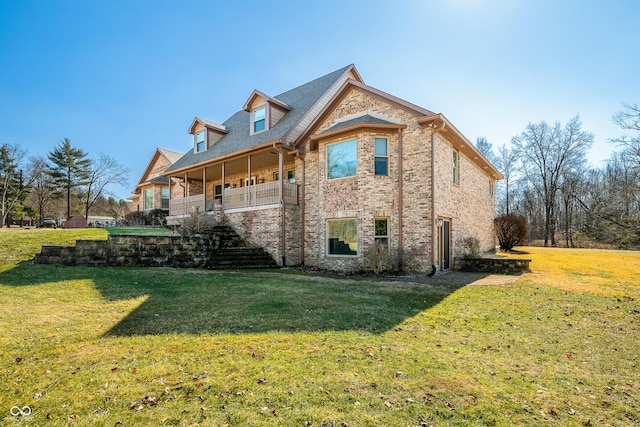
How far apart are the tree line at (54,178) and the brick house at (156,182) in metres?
14.8

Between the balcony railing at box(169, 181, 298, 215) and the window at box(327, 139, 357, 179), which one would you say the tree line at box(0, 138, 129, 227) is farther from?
the window at box(327, 139, 357, 179)

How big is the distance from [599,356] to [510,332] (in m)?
1.16

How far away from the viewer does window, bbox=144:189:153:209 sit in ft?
90.7

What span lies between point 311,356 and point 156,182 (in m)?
26.6

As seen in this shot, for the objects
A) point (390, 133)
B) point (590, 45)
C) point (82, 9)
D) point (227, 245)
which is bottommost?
point (227, 245)

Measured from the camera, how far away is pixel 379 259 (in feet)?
37.4

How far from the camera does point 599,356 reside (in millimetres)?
4320

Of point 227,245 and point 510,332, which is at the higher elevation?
point 227,245

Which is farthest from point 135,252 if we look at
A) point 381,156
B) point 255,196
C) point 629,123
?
point 629,123

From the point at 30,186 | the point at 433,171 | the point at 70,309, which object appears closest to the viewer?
the point at 70,309

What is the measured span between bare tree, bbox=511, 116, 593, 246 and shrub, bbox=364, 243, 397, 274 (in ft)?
88.9

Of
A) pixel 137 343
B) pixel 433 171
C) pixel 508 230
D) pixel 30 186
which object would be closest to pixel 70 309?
pixel 137 343

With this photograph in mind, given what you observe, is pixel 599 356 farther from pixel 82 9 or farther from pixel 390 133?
pixel 82 9

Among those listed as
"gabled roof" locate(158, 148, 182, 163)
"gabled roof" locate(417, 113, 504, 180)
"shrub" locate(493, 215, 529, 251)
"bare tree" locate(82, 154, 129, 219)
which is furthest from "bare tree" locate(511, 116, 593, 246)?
"bare tree" locate(82, 154, 129, 219)
